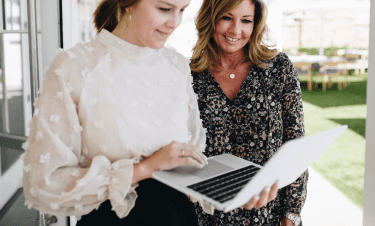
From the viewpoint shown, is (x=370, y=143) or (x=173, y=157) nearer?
(x=173, y=157)

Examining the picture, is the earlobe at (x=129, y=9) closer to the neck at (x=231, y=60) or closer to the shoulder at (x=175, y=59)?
the shoulder at (x=175, y=59)

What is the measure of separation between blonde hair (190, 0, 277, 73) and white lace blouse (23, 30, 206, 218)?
59cm

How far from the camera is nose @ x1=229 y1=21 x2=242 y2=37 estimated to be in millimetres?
1549

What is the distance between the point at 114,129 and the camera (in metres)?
0.98

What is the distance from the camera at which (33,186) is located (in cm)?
92

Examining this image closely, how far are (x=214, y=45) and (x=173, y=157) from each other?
97 cm

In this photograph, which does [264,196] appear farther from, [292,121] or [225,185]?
[292,121]

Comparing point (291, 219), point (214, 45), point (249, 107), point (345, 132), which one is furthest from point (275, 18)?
point (345, 132)

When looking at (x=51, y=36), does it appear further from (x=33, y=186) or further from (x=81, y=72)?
(x=33, y=186)

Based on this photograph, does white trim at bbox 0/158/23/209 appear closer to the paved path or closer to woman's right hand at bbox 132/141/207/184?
woman's right hand at bbox 132/141/207/184

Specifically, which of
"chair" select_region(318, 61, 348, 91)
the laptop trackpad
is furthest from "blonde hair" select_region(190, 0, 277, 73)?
"chair" select_region(318, 61, 348, 91)

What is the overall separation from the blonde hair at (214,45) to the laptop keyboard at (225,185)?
74 cm

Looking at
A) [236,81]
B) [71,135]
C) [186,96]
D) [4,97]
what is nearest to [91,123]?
[71,135]

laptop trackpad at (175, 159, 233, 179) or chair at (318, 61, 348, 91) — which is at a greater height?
laptop trackpad at (175, 159, 233, 179)
